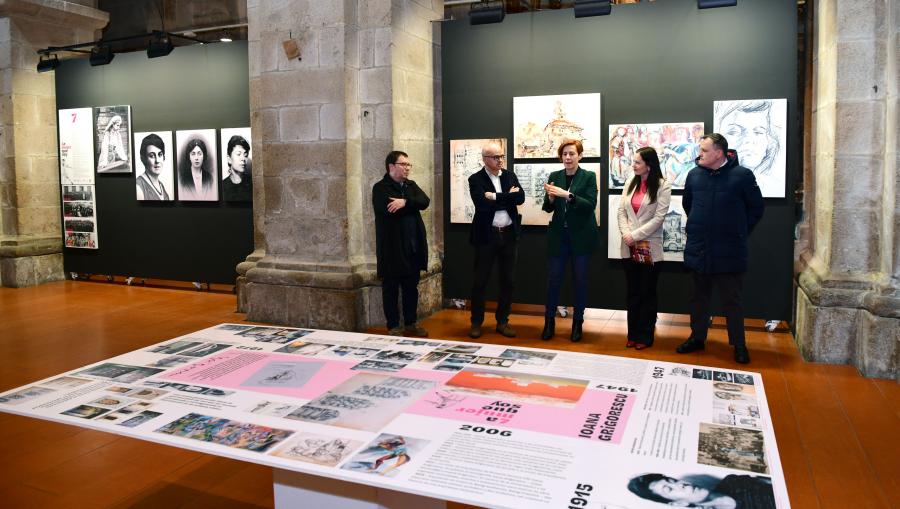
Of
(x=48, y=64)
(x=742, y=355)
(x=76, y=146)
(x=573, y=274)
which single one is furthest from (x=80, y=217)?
(x=742, y=355)

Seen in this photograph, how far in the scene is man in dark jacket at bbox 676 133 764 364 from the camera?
577cm

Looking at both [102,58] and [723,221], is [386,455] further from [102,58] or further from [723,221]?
[102,58]

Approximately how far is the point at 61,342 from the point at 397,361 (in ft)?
17.6

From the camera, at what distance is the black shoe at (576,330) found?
679cm

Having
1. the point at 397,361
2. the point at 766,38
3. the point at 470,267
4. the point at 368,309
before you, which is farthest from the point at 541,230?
the point at 397,361

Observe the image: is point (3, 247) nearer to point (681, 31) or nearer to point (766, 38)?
point (681, 31)

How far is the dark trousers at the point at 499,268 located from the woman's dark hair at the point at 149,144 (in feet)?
18.2

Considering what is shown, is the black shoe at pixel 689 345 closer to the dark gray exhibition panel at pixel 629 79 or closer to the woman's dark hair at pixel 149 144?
the dark gray exhibition panel at pixel 629 79

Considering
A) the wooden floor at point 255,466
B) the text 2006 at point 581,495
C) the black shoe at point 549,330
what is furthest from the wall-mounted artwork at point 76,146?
the text 2006 at point 581,495

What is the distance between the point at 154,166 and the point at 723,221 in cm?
783

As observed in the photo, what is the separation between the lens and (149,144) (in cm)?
1029

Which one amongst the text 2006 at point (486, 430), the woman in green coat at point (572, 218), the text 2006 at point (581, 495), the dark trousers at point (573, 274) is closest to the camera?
the text 2006 at point (581, 495)

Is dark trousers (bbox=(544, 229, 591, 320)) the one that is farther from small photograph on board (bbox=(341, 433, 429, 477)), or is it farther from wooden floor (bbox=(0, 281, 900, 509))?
small photograph on board (bbox=(341, 433, 429, 477))

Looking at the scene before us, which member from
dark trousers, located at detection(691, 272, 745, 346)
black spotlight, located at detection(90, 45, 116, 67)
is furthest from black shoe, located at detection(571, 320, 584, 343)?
black spotlight, located at detection(90, 45, 116, 67)
